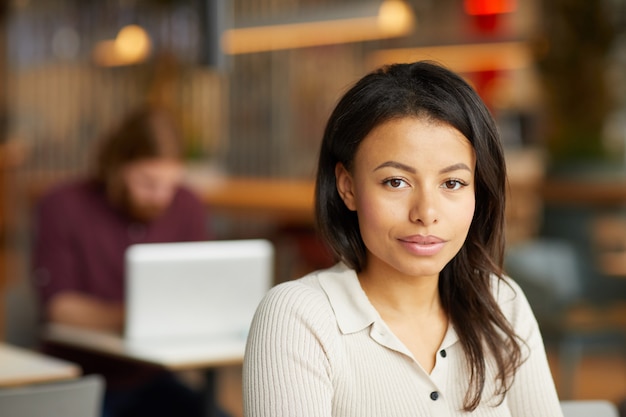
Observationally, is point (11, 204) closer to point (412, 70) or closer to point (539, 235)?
point (539, 235)

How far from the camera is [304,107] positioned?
10305 mm

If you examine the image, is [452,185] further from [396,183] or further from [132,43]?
[132,43]

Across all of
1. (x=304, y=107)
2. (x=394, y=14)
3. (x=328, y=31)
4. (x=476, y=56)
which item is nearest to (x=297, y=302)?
(x=394, y=14)

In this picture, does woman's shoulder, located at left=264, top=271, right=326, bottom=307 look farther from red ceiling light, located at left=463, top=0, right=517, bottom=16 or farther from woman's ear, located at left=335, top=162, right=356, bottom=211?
red ceiling light, located at left=463, top=0, right=517, bottom=16

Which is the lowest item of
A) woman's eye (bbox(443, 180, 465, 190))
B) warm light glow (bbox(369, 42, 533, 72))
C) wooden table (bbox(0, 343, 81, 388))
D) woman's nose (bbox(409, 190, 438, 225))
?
wooden table (bbox(0, 343, 81, 388))

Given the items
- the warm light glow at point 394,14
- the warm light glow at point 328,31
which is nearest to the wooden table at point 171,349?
the warm light glow at point 328,31

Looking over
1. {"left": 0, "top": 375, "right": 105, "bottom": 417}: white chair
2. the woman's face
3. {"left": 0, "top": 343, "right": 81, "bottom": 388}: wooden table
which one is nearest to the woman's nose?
the woman's face

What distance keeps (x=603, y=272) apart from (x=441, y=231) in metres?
4.48

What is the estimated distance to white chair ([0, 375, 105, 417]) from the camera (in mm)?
2143

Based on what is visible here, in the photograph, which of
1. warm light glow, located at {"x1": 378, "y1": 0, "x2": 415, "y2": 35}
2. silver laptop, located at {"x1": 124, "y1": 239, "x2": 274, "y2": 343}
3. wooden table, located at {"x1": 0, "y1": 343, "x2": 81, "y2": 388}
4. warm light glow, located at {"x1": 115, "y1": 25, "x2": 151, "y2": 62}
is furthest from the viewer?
warm light glow, located at {"x1": 115, "y1": 25, "x2": 151, "y2": 62}

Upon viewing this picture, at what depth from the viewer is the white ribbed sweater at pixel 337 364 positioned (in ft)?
5.20

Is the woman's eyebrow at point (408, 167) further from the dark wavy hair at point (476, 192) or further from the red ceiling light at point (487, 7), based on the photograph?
the red ceiling light at point (487, 7)

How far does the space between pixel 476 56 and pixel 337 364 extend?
10713 millimetres

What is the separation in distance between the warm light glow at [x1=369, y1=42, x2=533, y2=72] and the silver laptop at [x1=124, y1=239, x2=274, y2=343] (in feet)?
22.8
